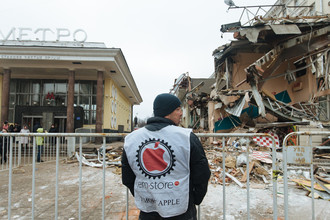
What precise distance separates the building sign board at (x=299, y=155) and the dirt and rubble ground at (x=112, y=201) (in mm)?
1650

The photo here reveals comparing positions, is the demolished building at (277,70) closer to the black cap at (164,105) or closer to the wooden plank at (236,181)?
the wooden plank at (236,181)

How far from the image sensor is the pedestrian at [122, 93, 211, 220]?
170 cm

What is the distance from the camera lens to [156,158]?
1.70 m

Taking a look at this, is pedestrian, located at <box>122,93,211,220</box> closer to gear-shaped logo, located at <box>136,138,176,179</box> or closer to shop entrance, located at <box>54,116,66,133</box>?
gear-shaped logo, located at <box>136,138,176,179</box>

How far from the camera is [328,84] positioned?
1153 centimetres

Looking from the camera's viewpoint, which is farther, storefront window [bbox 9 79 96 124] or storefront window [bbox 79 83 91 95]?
storefront window [bbox 79 83 91 95]

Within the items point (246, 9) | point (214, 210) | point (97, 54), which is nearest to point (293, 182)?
point (214, 210)

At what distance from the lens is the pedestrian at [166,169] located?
1.70m

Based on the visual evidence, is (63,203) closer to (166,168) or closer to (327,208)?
(166,168)

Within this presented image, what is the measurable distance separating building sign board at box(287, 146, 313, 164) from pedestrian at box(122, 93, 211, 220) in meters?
1.61

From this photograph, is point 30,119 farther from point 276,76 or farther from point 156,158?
point 156,158

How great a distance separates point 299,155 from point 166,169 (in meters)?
2.06

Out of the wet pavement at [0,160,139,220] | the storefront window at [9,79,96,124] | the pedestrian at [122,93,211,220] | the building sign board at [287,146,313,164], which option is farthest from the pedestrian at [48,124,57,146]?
the building sign board at [287,146,313,164]

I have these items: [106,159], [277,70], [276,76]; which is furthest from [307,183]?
[277,70]
